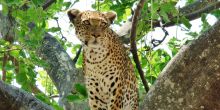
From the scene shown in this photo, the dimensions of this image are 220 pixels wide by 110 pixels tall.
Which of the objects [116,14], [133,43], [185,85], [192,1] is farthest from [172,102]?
[192,1]

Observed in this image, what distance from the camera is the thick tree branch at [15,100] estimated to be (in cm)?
327

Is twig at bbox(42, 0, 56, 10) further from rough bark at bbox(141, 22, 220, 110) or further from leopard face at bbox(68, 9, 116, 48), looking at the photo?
rough bark at bbox(141, 22, 220, 110)

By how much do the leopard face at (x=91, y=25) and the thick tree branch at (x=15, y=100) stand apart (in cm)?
167

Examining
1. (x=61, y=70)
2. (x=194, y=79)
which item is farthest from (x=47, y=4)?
(x=194, y=79)

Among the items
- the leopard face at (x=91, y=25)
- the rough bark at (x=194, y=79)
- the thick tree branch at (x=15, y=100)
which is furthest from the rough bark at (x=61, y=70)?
the rough bark at (x=194, y=79)

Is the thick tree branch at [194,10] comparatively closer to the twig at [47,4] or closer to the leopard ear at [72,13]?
the leopard ear at [72,13]

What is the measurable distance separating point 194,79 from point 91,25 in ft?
8.10

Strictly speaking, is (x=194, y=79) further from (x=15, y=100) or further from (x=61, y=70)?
(x=61, y=70)

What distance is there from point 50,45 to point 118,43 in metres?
1.11

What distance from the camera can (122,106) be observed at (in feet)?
17.9

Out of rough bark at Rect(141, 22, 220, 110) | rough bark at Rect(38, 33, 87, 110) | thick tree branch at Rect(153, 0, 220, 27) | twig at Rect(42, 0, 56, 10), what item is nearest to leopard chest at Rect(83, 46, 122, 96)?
rough bark at Rect(38, 33, 87, 110)

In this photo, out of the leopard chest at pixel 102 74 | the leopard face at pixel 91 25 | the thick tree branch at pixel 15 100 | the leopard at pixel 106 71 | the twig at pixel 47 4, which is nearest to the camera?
the thick tree branch at pixel 15 100

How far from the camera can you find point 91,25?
499 cm

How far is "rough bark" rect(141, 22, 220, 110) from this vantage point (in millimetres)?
2607
